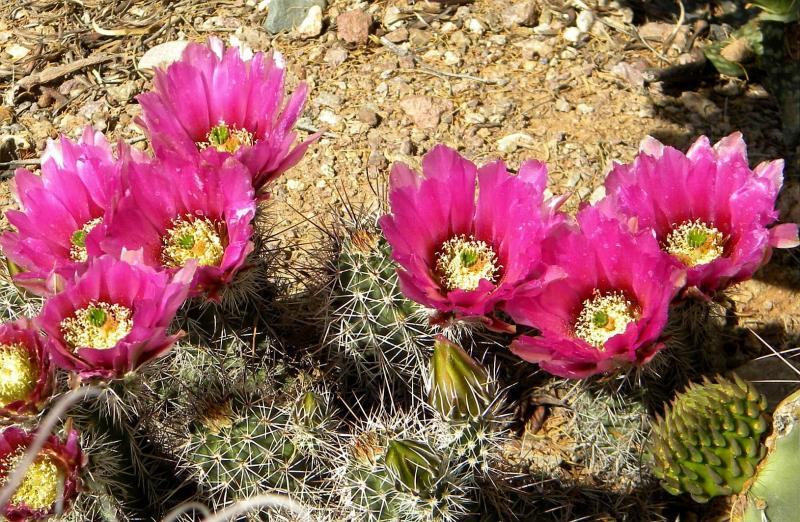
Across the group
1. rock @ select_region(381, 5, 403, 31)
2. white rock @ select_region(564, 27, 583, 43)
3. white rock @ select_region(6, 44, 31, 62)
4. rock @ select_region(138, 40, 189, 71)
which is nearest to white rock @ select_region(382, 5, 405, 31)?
rock @ select_region(381, 5, 403, 31)

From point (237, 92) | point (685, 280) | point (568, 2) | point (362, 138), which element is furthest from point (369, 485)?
point (568, 2)

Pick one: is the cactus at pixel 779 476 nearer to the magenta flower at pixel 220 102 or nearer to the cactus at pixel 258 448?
the cactus at pixel 258 448

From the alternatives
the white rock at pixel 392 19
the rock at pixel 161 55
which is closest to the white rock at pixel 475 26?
the white rock at pixel 392 19

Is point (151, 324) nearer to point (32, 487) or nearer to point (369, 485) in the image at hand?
point (32, 487)

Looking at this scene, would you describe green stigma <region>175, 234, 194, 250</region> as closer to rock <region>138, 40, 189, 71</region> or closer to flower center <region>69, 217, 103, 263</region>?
flower center <region>69, 217, 103, 263</region>

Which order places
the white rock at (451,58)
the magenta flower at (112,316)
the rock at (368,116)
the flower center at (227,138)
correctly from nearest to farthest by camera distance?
the magenta flower at (112,316), the flower center at (227,138), the rock at (368,116), the white rock at (451,58)

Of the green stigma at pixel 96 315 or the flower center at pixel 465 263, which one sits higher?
the green stigma at pixel 96 315

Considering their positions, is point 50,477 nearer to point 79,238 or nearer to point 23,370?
point 23,370
